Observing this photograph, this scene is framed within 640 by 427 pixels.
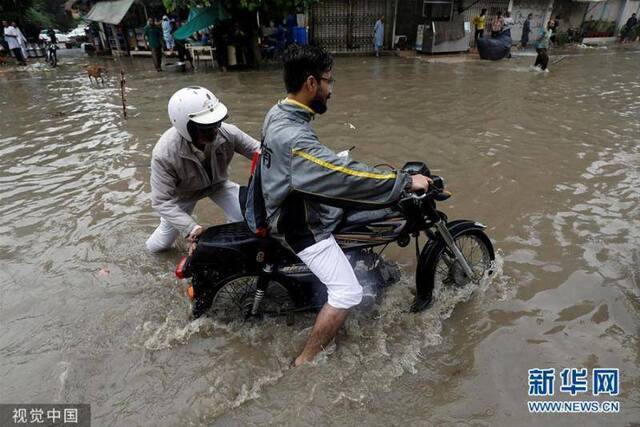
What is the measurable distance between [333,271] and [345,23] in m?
20.3

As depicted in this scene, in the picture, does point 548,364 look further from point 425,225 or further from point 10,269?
A: point 10,269

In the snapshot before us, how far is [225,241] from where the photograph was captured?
2.78 m

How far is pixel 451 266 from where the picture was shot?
317 cm

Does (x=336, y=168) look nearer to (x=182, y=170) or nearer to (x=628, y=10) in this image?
(x=182, y=170)

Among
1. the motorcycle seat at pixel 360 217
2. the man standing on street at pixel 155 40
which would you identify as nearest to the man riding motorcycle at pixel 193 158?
the motorcycle seat at pixel 360 217

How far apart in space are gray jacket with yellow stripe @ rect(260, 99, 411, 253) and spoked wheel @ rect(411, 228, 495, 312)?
2.89 feet

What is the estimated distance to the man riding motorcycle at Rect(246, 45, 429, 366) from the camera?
2.19 m

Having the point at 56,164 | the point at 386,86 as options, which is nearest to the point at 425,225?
the point at 56,164

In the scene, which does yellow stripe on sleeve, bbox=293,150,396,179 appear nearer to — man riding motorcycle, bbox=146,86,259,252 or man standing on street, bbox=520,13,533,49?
man riding motorcycle, bbox=146,86,259,252

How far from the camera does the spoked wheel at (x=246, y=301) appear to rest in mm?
3068

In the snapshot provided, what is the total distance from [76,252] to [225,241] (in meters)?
2.52

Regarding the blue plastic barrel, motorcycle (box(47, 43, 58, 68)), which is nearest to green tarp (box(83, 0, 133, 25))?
motorcycle (box(47, 43, 58, 68))

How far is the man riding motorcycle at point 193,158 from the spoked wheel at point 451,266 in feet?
5.85

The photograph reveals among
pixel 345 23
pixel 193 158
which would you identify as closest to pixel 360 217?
pixel 193 158
